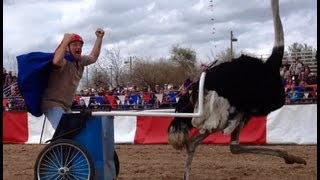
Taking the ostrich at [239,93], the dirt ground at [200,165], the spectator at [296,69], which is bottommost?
the dirt ground at [200,165]

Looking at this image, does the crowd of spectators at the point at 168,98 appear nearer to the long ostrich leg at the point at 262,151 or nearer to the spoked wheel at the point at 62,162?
the long ostrich leg at the point at 262,151

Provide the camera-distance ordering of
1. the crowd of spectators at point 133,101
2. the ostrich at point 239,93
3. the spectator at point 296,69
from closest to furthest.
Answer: the ostrich at point 239,93, the spectator at point 296,69, the crowd of spectators at point 133,101

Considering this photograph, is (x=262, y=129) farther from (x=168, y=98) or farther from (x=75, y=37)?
(x=75, y=37)

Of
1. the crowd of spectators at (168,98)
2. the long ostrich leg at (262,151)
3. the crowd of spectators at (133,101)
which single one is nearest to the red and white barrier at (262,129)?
the crowd of spectators at (168,98)

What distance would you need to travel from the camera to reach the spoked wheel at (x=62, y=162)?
5.59 metres

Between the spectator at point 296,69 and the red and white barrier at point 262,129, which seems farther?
the spectator at point 296,69

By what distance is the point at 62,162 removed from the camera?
5.65 m

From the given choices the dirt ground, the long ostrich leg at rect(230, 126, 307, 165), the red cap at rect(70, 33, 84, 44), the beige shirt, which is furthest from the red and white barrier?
the red cap at rect(70, 33, 84, 44)

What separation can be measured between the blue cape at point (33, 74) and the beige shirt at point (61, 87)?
11 centimetres

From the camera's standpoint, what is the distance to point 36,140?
511 inches

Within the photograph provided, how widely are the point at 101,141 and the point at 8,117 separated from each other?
8.08 metres

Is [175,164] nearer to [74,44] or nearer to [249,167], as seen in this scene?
[249,167]

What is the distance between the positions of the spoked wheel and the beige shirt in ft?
1.40

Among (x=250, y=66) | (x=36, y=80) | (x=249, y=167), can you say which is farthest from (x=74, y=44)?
(x=249, y=167)
